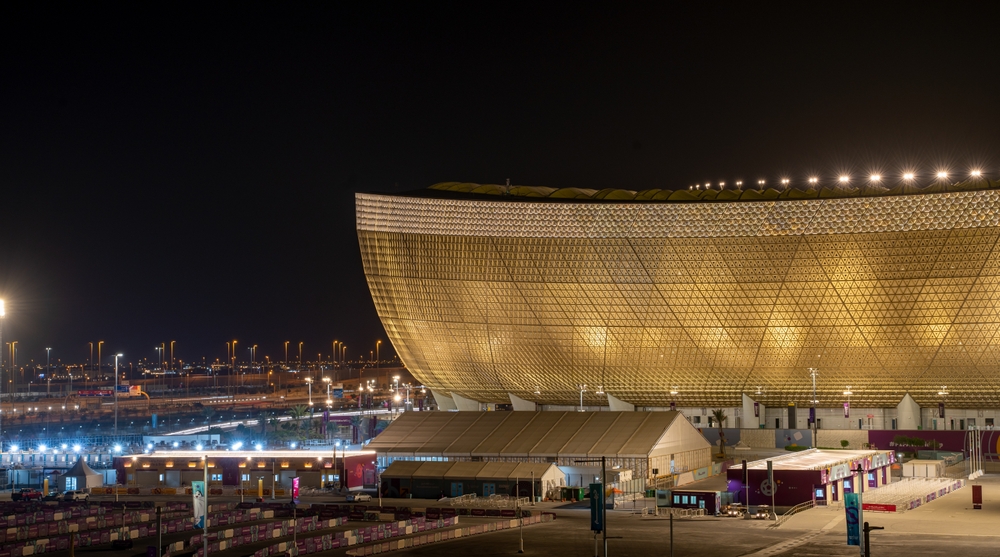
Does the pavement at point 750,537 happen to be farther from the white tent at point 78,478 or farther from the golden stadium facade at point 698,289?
the white tent at point 78,478

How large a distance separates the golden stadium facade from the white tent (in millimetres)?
26252

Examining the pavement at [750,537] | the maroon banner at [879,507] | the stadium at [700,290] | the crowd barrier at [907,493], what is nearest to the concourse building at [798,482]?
the maroon banner at [879,507]

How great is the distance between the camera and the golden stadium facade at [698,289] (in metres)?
74.7

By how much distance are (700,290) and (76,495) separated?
43.0 meters

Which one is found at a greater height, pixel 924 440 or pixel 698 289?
pixel 698 289

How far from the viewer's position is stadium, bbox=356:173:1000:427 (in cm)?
7469

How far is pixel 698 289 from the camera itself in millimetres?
79875

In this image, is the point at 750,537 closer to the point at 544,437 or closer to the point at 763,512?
the point at 763,512

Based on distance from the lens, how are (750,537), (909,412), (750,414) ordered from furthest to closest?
(750,414)
(909,412)
(750,537)

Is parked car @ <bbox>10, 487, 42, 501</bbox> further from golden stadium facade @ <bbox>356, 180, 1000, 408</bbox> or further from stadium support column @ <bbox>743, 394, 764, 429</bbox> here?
stadium support column @ <bbox>743, 394, 764, 429</bbox>

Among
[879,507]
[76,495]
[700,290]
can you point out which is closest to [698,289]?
[700,290]

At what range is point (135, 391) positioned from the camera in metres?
148

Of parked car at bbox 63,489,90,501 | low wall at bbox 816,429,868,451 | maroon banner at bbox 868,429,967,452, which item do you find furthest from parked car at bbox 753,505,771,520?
parked car at bbox 63,489,90,501

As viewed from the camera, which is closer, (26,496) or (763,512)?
(763,512)
